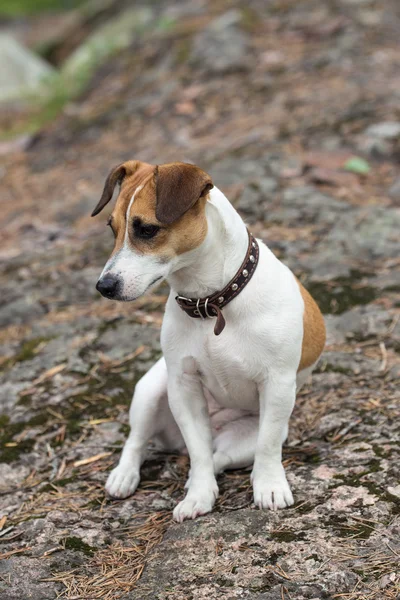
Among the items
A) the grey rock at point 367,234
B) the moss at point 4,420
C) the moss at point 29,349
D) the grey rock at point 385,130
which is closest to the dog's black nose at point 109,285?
the moss at point 4,420

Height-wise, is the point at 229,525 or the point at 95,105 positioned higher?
the point at 229,525

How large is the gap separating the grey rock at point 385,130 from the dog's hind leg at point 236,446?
4326 mm

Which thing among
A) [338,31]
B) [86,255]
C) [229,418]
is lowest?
[338,31]


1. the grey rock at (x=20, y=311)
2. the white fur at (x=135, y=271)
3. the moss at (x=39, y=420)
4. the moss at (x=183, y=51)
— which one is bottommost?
the moss at (x=183, y=51)

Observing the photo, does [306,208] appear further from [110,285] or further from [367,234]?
[110,285]

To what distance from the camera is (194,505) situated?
10.3ft

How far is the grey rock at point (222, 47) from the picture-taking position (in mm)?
9422

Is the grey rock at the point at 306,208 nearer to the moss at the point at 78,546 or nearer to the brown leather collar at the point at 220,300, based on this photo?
the brown leather collar at the point at 220,300

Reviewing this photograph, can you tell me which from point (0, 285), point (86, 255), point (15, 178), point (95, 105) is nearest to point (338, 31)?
point (95, 105)

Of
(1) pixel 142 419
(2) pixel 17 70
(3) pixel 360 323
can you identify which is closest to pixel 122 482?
(1) pixel 142 419

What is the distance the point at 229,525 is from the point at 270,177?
426 cm

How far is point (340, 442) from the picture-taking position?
351 centimetres

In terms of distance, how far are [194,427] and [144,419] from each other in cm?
39

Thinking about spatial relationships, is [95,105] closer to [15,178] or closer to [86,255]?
[15,178]
